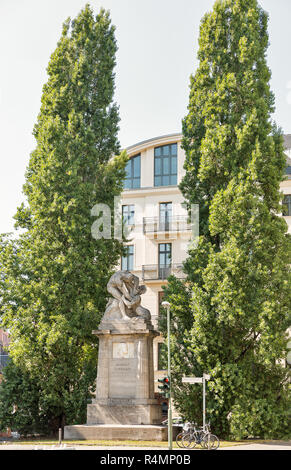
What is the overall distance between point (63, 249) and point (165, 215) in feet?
52.1

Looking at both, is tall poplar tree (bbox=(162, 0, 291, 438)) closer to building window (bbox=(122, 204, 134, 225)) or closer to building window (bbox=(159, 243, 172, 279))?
building window (bbox=(159, 243, 172, 279))

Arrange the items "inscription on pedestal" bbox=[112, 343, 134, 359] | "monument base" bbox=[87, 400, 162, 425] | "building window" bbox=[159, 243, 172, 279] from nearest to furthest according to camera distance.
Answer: "monument base" bbox=[87, 400, 162, 425] → "inscription on pedestal" bbox=[112, 343, 134, 359] → "building window" bbox=[159, 243, 172, 279]

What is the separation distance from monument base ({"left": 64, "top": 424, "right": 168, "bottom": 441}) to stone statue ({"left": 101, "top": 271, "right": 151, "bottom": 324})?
411cm

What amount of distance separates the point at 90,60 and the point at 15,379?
16613 millimetres

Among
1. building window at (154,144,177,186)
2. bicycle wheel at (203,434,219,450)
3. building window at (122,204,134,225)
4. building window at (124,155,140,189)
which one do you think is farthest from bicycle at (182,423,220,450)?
building window at (124,155,140,189)

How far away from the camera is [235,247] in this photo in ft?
87.7

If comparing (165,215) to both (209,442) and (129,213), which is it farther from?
(209,442)

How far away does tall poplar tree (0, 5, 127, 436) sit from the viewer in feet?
94.5

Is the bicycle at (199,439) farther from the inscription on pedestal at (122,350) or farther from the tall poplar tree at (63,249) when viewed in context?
the tall poplar tree at (63,249)

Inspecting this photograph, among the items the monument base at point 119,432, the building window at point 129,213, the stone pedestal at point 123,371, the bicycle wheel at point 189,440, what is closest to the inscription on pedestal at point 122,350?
the stone pedestal at point 123,371

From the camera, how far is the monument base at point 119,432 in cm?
2261

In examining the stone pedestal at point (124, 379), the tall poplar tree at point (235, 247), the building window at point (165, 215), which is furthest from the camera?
the building window at point (165, 215)
